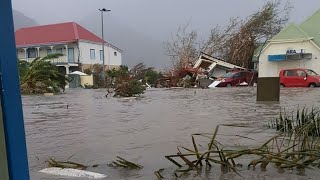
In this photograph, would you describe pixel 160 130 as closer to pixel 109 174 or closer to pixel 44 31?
pixel 109 174

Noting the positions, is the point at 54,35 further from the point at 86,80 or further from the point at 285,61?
the point at 285,61

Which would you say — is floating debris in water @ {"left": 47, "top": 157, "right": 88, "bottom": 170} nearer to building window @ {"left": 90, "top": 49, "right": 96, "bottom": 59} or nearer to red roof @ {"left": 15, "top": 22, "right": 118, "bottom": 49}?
→ red roof @ {"left": 15, "top": 22, "right": 118, "bottom": 49}

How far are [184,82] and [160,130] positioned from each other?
28539 millimetres

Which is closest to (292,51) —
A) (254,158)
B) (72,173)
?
(254,158)

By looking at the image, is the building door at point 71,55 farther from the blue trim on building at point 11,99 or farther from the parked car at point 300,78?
the blue trim on building at point 11,99

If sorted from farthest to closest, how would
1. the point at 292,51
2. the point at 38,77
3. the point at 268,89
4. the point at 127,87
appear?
1. the point at 292,51
2. the point at 38,77
3. the point at 127,87
4. the point at 268,89

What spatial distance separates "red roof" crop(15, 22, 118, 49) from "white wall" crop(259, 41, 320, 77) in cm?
2567

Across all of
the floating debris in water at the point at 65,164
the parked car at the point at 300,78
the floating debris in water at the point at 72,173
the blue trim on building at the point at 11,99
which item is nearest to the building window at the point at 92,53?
the parked car at the point at 300,78

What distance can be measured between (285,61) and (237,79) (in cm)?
620

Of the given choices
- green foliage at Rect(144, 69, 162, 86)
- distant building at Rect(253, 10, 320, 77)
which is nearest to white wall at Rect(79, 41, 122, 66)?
green foliage at Rect(144, 69, 162, 86)

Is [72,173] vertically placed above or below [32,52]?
below

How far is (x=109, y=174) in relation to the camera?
4.36 m

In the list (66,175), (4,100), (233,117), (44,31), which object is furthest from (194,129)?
(44,31)

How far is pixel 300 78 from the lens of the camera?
29812 mm
